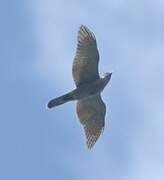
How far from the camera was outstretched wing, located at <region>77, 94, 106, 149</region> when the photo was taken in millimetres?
44906

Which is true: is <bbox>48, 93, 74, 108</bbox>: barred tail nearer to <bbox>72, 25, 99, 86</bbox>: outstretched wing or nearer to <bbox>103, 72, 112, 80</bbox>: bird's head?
<bbox>72, 25, 99, 86</bbox>: outstretched wing

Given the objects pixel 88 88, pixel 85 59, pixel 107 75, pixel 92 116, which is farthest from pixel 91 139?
pixel 85 59

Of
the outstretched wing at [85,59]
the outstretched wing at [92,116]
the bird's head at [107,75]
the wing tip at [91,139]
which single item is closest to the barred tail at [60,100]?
the outstretched wing at [85,59]

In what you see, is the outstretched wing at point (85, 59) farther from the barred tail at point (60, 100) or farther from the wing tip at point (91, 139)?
the wing tip at point (91, 139)

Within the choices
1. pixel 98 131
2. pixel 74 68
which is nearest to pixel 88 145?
pixel 98 131

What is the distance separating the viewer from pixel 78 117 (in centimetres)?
4475

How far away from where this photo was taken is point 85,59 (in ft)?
144

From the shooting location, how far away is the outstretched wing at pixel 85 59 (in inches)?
1704

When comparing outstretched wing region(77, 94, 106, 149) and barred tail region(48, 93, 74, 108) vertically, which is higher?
barred tail region(48, 93, 74, 108)

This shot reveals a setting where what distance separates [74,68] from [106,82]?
1.62 m

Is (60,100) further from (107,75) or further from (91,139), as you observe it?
(91,139)

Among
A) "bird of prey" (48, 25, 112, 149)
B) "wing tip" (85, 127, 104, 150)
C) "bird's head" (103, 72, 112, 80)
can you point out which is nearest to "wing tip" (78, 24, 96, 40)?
"bird of prey" (48, 25, 112, 149)

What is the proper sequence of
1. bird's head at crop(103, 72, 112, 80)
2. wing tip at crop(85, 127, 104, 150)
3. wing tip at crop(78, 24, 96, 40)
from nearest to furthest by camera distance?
1. wing tip at crop(78, 24, 96, 40)
2. bird's head at crop(103, 72, 112, 80)
3. wing tip at crop(85, 127, 104, 150)

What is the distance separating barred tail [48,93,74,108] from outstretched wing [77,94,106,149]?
3.67 feet
